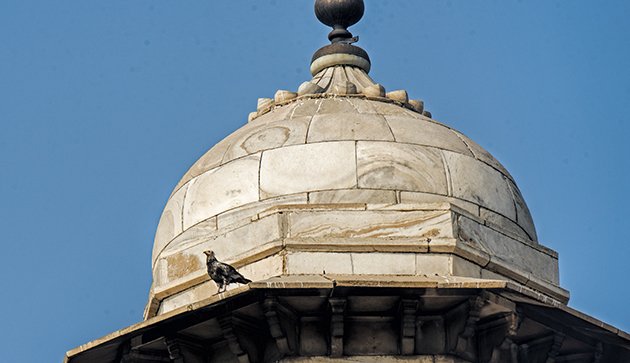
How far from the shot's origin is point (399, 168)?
30.5 meters

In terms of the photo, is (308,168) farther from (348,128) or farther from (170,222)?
(170,222)

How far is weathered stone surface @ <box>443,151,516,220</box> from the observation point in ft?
101

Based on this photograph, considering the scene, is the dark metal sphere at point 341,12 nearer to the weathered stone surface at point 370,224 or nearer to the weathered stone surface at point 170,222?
the weathered stone surface at point 170,222

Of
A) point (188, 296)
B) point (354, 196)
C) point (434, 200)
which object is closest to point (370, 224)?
point (354, 196)

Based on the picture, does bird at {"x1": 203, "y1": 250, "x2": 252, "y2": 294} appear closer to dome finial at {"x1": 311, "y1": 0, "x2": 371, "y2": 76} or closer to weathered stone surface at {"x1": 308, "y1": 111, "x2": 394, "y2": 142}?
weathered stone surface at {"x1": 308, "y1": 111, "x2": 394, "y2": 142}

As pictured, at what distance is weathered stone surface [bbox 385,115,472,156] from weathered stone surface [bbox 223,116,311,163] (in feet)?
4.31

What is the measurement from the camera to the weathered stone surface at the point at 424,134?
31188mm

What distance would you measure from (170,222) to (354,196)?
3.14 m

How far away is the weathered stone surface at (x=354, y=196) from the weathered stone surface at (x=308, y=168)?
0.11 meters

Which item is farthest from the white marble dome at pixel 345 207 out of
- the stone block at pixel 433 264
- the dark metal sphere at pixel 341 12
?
the dark metal sphere at pixel 341 12

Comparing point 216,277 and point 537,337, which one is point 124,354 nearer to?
point 216,277

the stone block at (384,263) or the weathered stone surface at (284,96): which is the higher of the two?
the weathered stone surface at (284,96)

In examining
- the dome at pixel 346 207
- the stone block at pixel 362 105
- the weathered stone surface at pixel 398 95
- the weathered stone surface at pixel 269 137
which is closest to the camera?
the dome at pixel 346 207

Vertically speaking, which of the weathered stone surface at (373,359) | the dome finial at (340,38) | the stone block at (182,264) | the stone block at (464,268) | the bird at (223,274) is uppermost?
the dome finial at (340,38)
